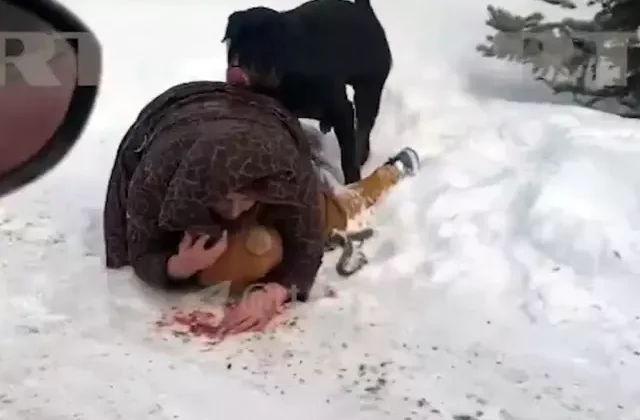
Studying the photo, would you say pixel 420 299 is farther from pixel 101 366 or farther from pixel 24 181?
pixel 24 181

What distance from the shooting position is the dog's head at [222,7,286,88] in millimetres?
1229

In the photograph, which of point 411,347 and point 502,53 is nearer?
point 411,347

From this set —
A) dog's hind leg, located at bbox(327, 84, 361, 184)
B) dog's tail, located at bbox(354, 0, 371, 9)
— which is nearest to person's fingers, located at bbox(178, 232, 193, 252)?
dog's hind leg, located at bbox(327, 84, 361, 184)

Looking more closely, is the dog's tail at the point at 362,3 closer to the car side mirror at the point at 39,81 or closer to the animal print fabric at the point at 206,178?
the animal print fabric at the point at 206,178

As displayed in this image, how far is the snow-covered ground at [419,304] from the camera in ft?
3.03

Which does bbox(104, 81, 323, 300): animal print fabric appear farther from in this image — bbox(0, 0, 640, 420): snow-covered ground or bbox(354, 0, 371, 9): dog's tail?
bbox(354, 0, 371, 9): dog's tail

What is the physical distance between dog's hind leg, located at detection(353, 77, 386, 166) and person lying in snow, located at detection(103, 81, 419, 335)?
0.89 feet

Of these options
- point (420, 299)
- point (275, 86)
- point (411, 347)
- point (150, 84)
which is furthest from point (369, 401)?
point (150, 84)

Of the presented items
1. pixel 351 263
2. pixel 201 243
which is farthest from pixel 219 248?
pixel 351 263

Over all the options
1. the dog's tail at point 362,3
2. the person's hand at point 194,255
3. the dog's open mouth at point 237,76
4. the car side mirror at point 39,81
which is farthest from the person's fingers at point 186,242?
the car side mirror at point 39,81

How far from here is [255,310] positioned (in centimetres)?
107

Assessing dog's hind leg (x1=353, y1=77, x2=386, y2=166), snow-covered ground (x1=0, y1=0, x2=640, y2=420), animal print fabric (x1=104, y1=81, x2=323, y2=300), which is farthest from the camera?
dog's hind leg (x1=353, y1=77, x2=386, y2=166)

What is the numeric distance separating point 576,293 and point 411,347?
0.77ft

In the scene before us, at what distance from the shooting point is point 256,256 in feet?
3.66
